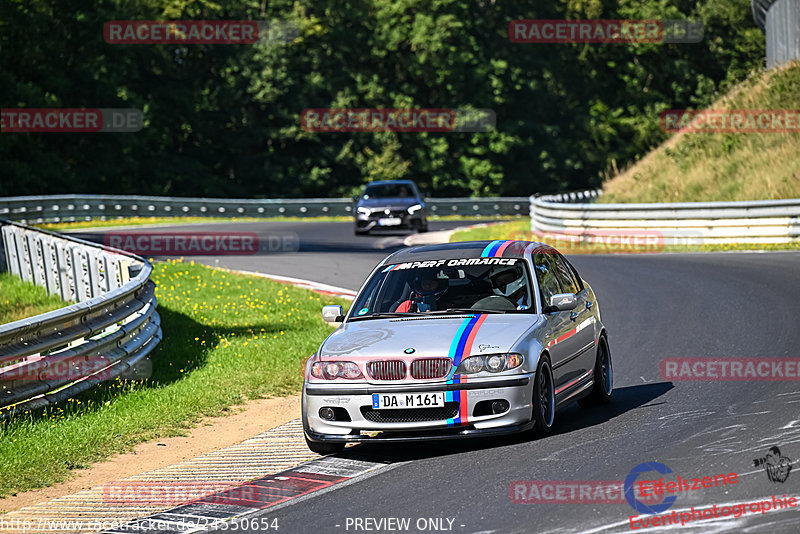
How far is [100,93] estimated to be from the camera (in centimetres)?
6119

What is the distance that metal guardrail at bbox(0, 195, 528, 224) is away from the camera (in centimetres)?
4229

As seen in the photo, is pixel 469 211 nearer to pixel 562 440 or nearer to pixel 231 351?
pixel 231 351

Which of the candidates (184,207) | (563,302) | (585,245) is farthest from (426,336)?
(184,207)

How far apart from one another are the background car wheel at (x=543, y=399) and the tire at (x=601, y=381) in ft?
4.02

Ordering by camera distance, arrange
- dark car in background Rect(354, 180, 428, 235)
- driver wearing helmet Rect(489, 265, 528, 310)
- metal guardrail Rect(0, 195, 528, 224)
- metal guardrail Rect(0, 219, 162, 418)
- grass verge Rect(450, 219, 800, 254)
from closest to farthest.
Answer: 1. driver wearing helmet Rect(489, 265, 528, 310)
2. metal guardrail Rect(0, 219, 162, 418)
3. grass verge Rect(450, 219, 800, 254)
4. dark car in background Rect(354, 180, 428, 235)
5. metal guardrail Rect(0, 195, 528, 224)

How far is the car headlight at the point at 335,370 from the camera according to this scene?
27.9 ft

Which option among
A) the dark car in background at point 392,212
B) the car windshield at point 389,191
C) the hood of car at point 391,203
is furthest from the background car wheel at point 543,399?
the car windshield at point 389,191

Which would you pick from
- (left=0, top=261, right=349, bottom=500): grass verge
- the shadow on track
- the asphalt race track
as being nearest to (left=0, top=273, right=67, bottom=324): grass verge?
(left=0, top=261, right=349, bottom=500): grass verge

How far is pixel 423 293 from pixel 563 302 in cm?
121

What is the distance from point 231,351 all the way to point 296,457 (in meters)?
5.46

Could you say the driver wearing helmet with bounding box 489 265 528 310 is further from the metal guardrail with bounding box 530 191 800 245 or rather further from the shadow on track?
the metal guardrail with bounding box 530 191 800 245

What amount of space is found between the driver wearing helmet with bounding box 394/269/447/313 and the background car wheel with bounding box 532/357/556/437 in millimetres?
1180

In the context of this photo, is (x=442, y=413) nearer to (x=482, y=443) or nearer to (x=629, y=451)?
(x=482, y=443)

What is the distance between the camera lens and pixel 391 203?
33.4 m
